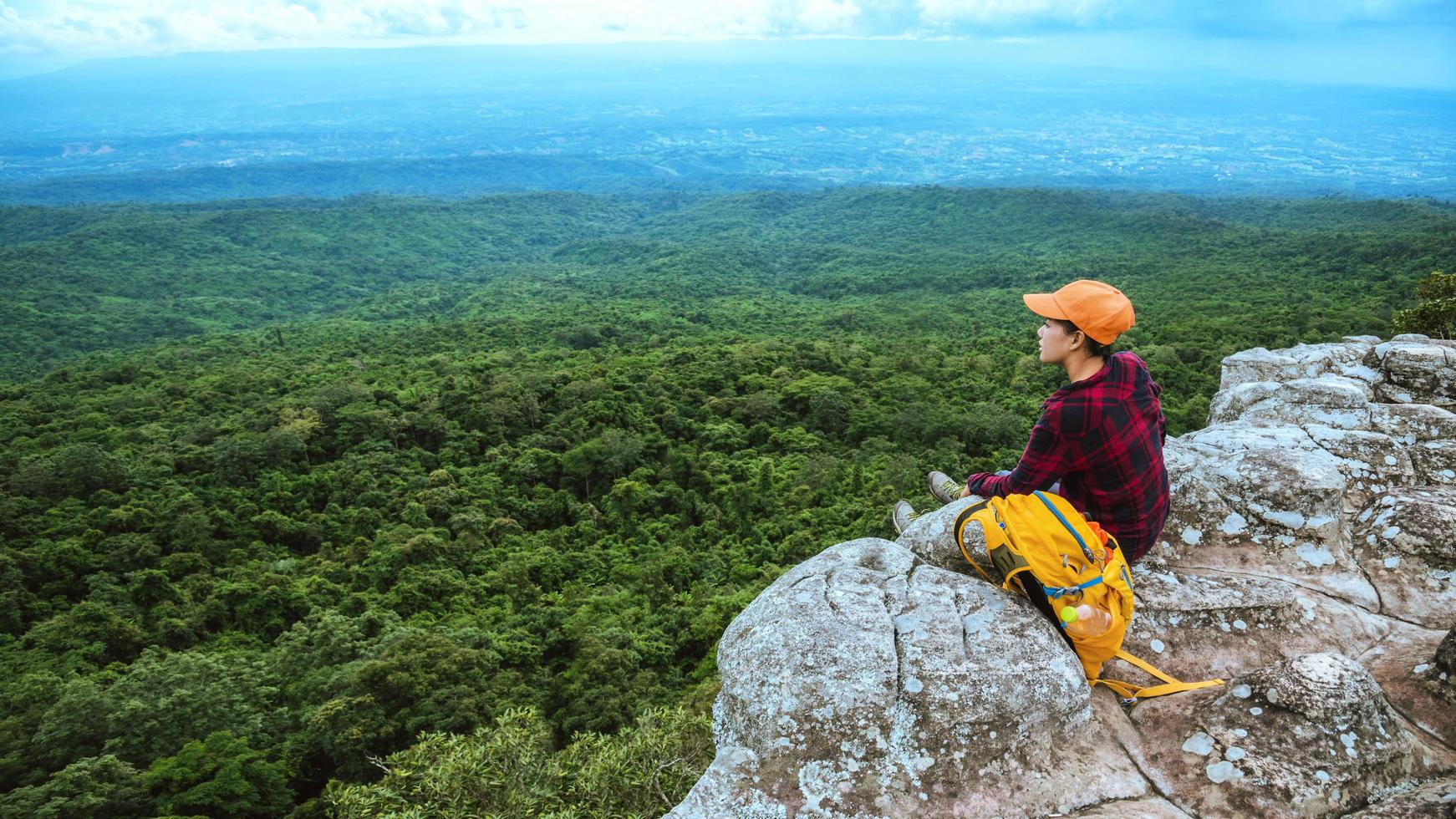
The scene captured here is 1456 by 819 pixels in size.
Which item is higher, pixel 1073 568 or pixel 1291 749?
pixel 1073 568

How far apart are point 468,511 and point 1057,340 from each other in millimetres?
27231

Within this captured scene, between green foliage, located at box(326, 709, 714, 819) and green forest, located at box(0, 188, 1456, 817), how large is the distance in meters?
0.06

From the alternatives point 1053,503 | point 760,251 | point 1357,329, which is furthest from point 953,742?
point 760,251

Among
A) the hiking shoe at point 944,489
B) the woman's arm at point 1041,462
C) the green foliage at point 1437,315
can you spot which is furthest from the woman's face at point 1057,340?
the green foliage at point 1437,315

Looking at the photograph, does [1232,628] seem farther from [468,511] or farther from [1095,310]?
[468,511]

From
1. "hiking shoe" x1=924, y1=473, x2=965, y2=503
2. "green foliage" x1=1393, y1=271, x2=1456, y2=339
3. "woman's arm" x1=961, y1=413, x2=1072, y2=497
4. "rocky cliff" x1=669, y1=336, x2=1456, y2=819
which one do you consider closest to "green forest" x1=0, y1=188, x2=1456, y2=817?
"rocky cliff" x1=669, y1=336, x2=1456, y2=819

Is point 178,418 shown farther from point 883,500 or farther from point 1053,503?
point 1053,503

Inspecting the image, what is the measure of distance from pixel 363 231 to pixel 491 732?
159 meters

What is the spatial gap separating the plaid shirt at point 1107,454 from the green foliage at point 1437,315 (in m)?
18.5

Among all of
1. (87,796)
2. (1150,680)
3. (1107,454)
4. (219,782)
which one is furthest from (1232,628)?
(87,796)

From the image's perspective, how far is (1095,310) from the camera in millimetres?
4402

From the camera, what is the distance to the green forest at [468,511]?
14125 mm

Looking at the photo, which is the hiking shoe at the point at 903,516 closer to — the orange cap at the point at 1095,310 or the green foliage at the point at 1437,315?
the orange cap at the point at 1095,310

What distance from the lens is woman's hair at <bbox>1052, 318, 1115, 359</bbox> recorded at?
445cm
